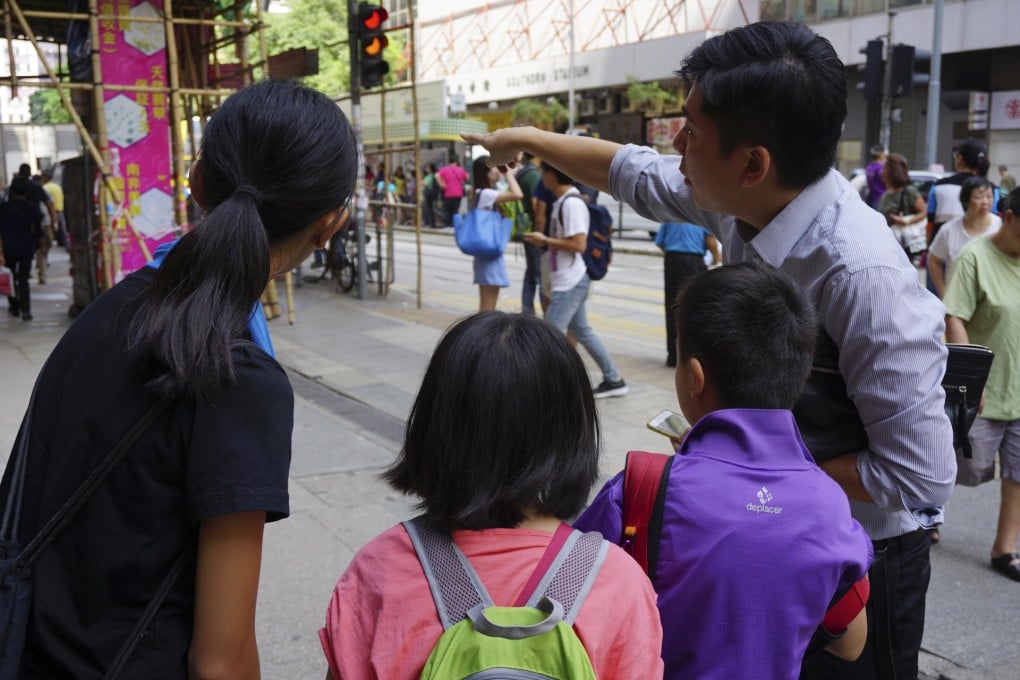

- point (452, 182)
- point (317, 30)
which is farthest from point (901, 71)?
point (317, 30)

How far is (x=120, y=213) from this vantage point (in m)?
9.66

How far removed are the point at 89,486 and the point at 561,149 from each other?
1.47m

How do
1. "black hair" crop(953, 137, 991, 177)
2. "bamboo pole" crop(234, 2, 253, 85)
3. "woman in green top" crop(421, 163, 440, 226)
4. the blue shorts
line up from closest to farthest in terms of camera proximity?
"black hair" crop(953, 137, 991, 177), the blue shorts, "bamboo pole" crop(234, 2, 253, 85), "woman in green top" crop(421, 163, 440, 226)

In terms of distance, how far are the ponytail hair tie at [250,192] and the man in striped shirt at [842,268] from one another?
93 centimetres

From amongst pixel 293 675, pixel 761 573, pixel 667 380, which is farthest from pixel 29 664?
pixel 667 380

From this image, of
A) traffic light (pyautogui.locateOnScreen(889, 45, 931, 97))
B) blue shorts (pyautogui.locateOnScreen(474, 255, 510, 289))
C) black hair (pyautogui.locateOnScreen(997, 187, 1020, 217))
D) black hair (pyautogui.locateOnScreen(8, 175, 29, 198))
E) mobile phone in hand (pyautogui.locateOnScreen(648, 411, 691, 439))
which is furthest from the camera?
traffic light (pyautogui.locateOnScreen(889, 45, 931, 97))

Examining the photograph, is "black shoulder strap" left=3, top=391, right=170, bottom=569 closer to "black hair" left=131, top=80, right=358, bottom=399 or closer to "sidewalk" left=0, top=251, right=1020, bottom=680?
"black hair" left=131, top=80, right=358, bottom=399

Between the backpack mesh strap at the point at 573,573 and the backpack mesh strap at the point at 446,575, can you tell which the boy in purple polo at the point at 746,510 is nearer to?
the backpack mesh strap at the point at 573,573

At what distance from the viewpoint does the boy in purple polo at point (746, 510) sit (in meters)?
1.68

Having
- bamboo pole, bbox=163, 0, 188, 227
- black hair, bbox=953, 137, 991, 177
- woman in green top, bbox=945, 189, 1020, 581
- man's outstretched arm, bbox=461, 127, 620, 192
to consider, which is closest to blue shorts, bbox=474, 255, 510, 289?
bamboo pole, bbox=163, 0, 188, 227

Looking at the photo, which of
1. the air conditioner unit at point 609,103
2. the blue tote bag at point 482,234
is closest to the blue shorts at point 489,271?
the blue tote bag at point 482,234

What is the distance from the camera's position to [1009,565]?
175 inches

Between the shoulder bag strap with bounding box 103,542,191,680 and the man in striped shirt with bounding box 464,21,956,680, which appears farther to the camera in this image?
the man in striped shirt with bounding box 464,21,956,680

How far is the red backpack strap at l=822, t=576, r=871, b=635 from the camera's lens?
1.85 metres
